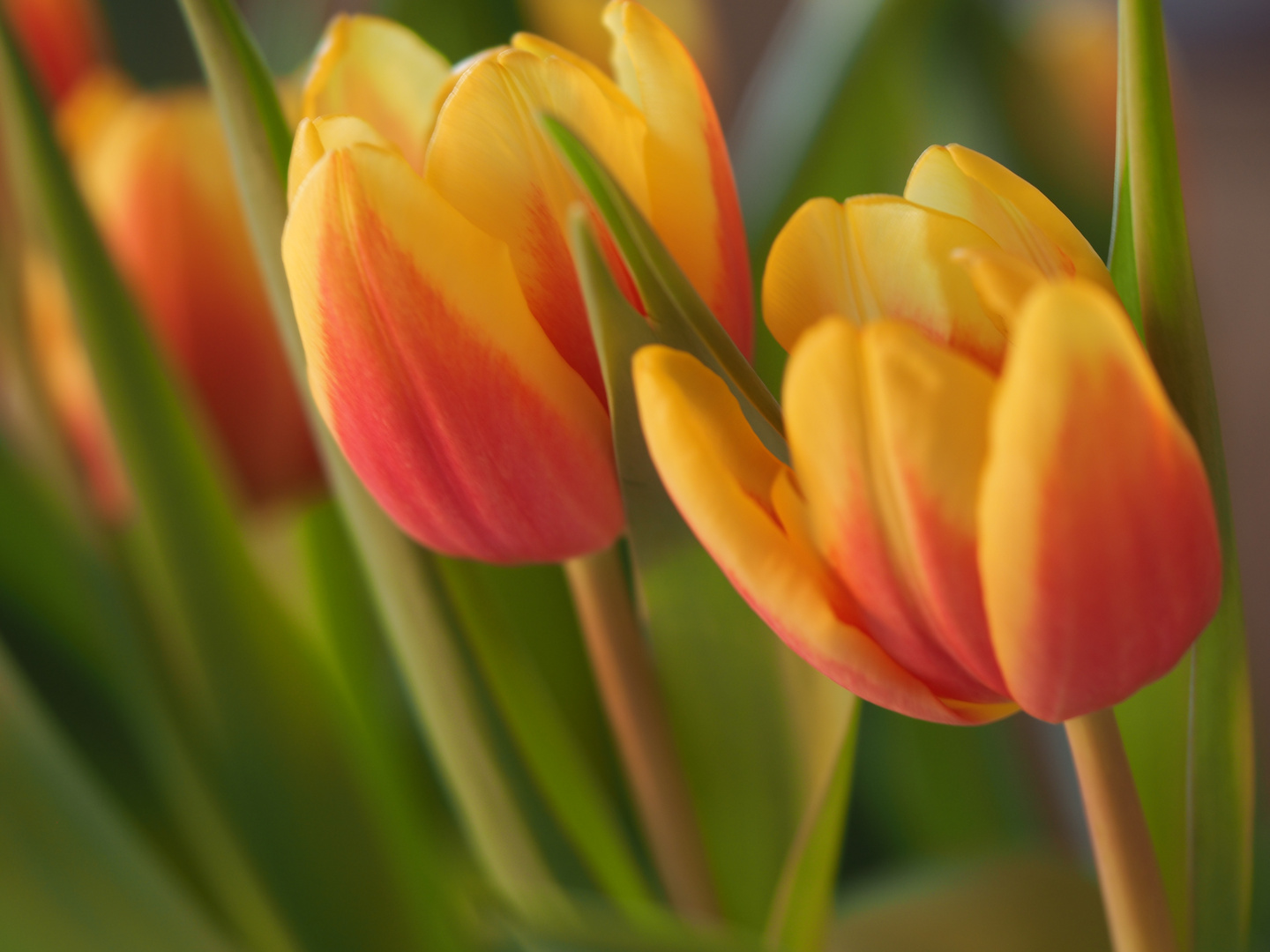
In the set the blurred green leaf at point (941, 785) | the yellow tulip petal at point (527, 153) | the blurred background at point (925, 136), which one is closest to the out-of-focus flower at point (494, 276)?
the yellow tulip petal at point (527, 153)

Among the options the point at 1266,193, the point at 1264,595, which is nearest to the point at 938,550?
the point at 1264,595

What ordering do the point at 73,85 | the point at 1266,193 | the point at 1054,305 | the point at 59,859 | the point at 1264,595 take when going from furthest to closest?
the point at 1266,193 → the point at 1264,595 → the point at 73,85 → the point at 59,859 → the point at 1054,305

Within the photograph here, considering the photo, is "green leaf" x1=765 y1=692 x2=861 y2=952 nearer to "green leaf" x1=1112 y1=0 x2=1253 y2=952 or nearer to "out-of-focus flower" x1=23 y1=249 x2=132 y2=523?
"green leaf" x1=1112 y1=0 x2=1253 y2=952

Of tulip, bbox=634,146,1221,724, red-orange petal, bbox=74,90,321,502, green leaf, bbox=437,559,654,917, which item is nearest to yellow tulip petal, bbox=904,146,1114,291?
tulip, bbox=634,146,1221,724

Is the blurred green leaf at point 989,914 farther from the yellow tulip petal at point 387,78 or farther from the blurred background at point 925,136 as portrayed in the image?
the yellow tulip petal at point 387,78

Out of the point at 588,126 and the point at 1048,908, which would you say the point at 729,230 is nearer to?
the point at 588,126

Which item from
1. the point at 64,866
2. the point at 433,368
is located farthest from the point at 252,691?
the point at 433,368
